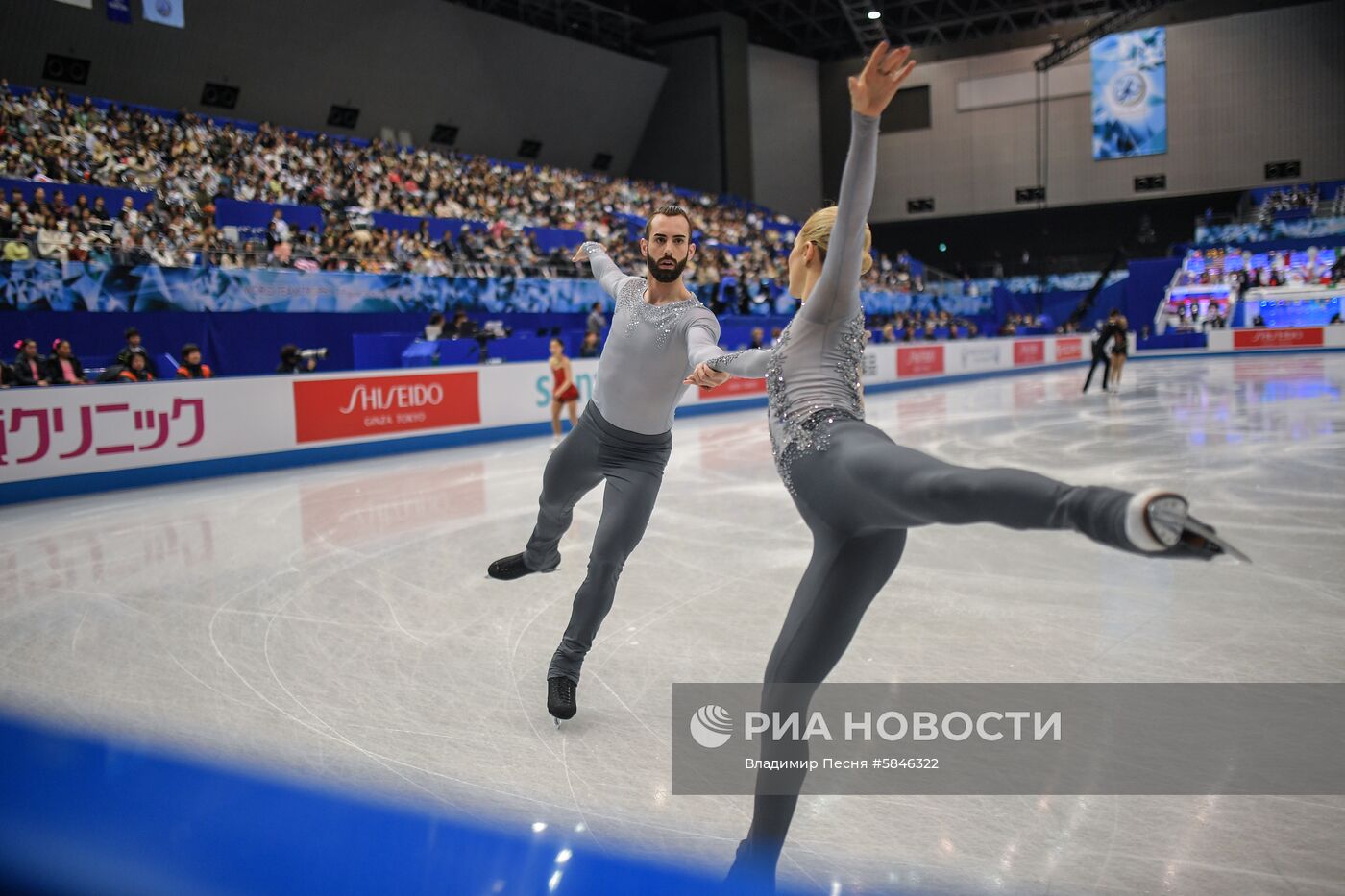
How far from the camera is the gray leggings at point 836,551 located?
195 centimetres

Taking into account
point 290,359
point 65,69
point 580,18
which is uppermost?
point 580,18

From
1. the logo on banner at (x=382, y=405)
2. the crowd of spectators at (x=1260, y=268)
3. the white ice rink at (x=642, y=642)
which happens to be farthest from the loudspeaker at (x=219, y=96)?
the crowd of spectators at (x=1260, y=268)

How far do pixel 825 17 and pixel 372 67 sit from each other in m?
19.4

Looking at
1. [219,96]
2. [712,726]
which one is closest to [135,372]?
[712,726]

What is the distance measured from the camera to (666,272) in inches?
128

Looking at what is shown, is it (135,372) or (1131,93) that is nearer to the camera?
(135,372)

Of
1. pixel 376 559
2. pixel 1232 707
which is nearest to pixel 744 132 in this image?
pixel 376 559

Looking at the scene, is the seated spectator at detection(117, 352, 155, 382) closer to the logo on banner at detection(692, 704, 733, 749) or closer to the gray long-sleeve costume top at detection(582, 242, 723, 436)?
the gray long-sleeve costume top at detection(582, 242, 723, 436)

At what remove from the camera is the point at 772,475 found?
9047mm

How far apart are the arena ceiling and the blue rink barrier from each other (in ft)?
110

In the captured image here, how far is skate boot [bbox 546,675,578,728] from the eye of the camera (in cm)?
327

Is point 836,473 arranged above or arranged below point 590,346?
below

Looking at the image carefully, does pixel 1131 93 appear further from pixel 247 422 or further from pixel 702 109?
pixel 247 422

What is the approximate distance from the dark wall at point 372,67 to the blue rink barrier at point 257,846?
24.1 metres
